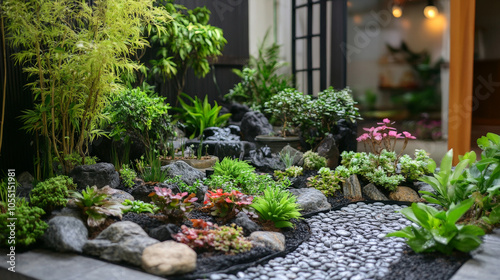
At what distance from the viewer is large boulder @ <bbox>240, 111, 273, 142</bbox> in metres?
6.71

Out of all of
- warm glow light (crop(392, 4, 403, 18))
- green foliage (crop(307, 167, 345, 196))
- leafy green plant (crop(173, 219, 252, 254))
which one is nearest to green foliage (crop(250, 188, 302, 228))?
leafy green plant (crop(173, 219, 252, 254))

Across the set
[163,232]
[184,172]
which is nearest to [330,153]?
[184,172]

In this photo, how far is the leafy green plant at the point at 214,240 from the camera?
9.87 ft

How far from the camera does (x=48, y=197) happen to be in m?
3.48

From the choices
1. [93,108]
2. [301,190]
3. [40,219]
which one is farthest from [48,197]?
[301,190]

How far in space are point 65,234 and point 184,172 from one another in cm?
178

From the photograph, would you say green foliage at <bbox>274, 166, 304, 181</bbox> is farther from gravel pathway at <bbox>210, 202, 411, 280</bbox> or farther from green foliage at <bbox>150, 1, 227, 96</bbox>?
green foliage at <bbox>150, 1, 227, 96</bbox>

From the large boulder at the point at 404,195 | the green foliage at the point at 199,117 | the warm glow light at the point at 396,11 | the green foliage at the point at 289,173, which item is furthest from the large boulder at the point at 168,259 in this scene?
the warm glow light at the point at 396,11

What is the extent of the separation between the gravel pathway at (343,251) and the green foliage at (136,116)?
222cm

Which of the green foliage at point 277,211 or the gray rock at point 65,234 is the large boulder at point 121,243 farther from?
the green foliage at point 277,211

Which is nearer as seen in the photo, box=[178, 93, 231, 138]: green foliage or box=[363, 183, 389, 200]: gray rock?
box=[363, 183, 389, 200]: gray rock

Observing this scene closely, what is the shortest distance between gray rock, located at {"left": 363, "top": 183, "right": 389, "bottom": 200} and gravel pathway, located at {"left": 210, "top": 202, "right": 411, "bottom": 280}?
0.39m

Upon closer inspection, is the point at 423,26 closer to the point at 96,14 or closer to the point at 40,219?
the point at 96,14

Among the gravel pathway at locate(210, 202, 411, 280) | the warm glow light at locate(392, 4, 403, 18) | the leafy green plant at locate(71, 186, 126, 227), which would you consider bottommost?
the gravel pathway at locate(210, 202, 411, 280)
